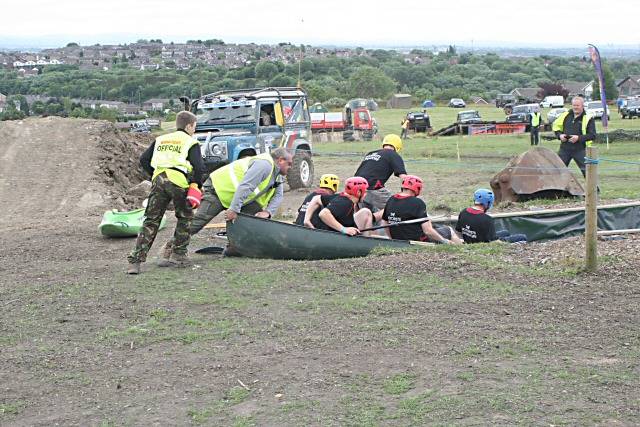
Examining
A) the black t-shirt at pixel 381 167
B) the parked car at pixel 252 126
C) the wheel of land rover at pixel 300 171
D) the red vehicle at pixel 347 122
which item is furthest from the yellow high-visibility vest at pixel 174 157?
the red vehicle at pixel 347 122

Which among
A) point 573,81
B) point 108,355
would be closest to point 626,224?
point 108,355

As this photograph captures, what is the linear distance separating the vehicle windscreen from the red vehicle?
91.4 ft

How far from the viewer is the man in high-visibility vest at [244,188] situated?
1133 centimetres

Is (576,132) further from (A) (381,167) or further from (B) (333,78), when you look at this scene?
(B) (333,78)

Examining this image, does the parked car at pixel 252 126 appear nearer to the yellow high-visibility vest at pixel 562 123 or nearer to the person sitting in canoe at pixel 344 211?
the yellow high-visibility vest at pixel 562 123

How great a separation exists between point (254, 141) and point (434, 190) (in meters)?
3.95

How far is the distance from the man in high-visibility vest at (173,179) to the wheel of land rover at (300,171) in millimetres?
11135

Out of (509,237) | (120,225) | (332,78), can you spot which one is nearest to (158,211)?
(120,225)

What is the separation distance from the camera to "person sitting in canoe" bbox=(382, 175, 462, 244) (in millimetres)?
10984

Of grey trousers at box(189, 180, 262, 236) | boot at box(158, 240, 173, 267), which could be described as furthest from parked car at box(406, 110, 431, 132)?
boot at box(158, 240, 173, 267)

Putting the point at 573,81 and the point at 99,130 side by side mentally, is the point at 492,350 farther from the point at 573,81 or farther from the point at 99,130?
the point at 573,81

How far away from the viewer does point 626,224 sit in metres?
13.4

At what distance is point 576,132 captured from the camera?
16703 mm

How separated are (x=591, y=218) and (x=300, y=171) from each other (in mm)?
13442
